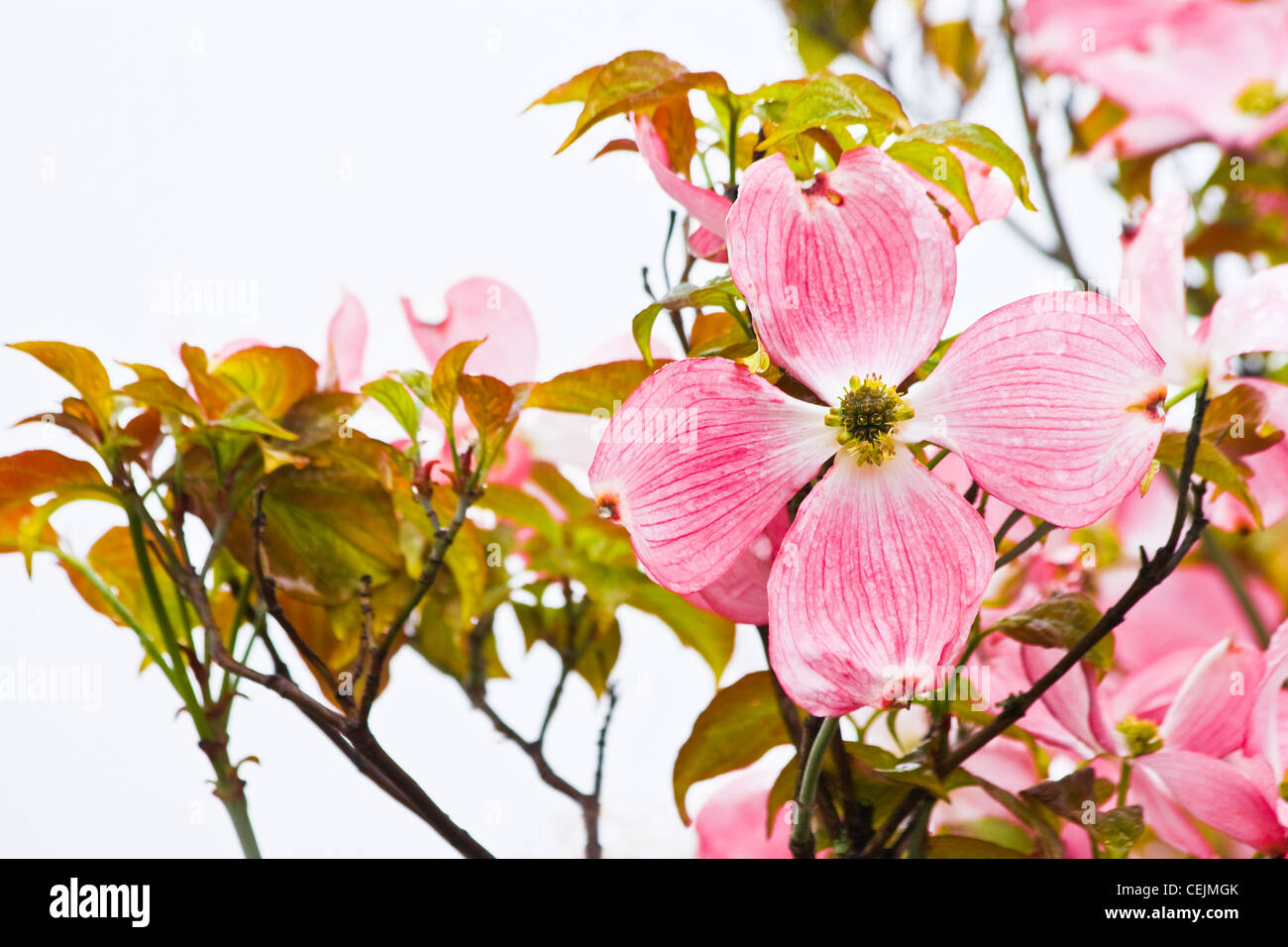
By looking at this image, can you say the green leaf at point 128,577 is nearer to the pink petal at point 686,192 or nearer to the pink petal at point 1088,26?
the pink petal at point 686,192

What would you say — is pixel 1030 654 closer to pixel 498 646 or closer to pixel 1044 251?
pixel 498 646

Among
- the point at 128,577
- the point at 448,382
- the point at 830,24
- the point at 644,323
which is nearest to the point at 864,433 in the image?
the point at 644,323

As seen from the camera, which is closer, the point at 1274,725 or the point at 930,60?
the point at 1274,725

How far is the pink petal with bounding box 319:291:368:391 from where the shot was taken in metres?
0.66

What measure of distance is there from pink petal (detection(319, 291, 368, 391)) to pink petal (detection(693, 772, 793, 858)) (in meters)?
0.34

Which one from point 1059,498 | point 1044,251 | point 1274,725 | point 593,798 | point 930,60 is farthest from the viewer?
point 930,60

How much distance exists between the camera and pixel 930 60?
132cm

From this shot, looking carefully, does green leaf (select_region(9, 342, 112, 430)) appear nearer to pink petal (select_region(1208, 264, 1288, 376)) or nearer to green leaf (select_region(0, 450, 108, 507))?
green leaf (select_region(0, 450, 108, 507))

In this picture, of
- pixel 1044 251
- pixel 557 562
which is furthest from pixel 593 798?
pixel 1044 251

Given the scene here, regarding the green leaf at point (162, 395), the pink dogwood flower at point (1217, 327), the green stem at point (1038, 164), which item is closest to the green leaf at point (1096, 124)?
the green stem at point (1038, 164)

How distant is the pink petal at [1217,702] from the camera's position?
0.55 meters

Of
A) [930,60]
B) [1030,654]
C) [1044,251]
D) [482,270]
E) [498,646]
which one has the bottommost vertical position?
[1030,654]

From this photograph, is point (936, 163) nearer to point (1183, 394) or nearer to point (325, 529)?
point (1183, 394)
